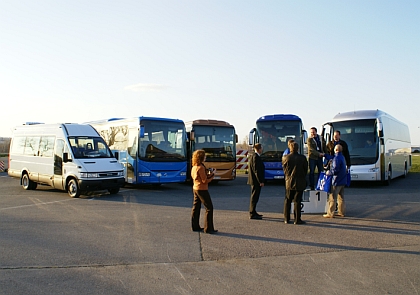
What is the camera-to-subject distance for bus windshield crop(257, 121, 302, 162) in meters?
20.9

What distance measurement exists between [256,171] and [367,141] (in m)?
10.5

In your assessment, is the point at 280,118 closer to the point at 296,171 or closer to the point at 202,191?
the point at 296,171

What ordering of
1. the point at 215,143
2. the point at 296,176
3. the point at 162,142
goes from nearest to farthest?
1. the point at 296,176
2. the point at 162,142
3. the point at 215,143

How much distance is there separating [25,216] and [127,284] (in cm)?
660

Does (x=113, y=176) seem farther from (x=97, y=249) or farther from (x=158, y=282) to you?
(x=158, y=282)

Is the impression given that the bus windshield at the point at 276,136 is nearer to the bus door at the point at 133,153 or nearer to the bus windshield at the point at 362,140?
the bus windshield at the point at 362,140

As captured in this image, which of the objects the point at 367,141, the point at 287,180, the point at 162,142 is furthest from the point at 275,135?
the point at 287,180

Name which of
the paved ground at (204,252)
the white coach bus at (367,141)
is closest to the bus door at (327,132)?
the white coach bus at (367,141)

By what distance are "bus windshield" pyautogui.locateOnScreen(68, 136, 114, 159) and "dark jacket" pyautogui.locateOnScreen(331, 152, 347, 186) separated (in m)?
8.80

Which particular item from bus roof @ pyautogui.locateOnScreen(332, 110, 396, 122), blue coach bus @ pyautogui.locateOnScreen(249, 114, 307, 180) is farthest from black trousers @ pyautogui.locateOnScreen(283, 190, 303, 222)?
bus roof @ pyautogui.locateOnScreen(332, 110, 396, 122)

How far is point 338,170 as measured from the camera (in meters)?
11.2

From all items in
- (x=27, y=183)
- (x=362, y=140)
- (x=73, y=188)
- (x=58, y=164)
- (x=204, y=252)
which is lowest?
(x=204, y=252)

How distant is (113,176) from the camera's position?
1588 cm

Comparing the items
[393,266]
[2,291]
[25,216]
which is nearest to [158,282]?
[2,291]
